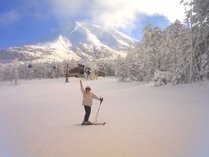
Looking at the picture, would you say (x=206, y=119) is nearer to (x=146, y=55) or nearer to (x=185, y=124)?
(x=185, y=124)

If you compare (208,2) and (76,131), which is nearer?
(76,131)

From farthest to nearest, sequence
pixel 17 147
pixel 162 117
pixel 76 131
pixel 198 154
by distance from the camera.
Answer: pixel 162 117 → pixel 76 131 → pixel 17 147 → pixel 198 154

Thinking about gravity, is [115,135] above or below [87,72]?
below

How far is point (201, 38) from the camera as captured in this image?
37.4 m

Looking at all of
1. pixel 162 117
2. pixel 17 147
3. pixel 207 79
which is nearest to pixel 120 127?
pixel 162 117

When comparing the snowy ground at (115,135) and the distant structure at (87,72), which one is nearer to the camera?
the snowy ground at (115,135)

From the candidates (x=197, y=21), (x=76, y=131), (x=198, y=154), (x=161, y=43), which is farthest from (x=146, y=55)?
(x=198, y=154)

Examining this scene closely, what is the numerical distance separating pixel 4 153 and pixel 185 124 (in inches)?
306

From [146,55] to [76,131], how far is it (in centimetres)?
4431

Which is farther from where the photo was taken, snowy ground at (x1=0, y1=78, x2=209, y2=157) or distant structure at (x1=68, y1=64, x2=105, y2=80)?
distant structure at (x1=68, y1=64, x2=105, y2=80)

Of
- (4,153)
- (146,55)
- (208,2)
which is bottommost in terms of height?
(4,153)

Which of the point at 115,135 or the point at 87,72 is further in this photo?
the point at 87,72

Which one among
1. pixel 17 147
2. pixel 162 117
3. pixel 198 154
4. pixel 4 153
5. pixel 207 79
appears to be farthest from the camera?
pixel 207 79

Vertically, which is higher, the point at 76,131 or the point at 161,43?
the point at 161,43
